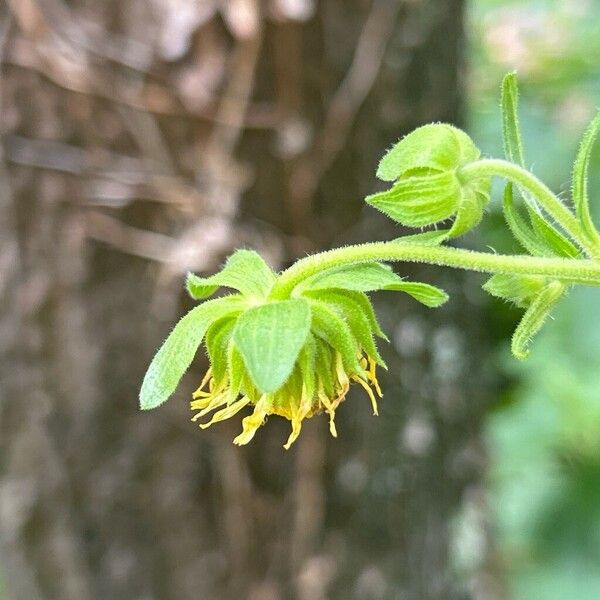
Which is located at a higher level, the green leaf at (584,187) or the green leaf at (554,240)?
the green leaf at (584,187)

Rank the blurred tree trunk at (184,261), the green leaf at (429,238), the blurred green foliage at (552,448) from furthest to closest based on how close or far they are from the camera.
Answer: the blurred green foliage at (552,448), the blurred tree trunk at (184,261), the green leaf at (429,238)

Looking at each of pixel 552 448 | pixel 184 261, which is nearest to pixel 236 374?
pixel 184 261

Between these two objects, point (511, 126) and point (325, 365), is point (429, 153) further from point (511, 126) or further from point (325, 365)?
point (325, 365)

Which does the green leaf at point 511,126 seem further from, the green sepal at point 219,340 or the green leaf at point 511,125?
the green sepal at point 219,340

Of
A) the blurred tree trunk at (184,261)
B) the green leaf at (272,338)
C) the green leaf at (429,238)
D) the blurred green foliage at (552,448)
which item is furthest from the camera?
the blurred green foliage at (552,448)

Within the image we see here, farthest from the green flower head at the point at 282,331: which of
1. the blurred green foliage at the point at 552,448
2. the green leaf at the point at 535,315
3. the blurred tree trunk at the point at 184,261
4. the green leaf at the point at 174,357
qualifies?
the blurred green foliage at the point at 552,448

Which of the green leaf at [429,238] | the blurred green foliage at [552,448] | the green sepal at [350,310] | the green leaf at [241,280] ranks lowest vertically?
the blurred green foliage at [552,448]
